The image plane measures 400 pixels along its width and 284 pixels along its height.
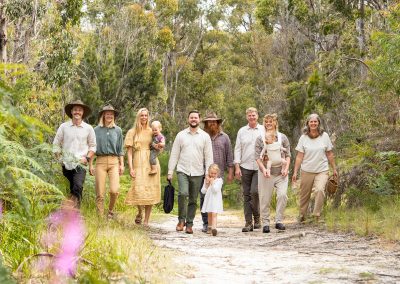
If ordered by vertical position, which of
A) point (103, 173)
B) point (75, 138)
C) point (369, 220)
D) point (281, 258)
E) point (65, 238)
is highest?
point (75, 138)

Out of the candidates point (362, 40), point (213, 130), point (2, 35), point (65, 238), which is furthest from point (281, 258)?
point (362, 40)

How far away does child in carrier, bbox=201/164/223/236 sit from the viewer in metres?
9.84

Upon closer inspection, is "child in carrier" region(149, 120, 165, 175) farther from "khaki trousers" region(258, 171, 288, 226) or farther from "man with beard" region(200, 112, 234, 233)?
"khaki trousers" region(258, 171, 288, 226)

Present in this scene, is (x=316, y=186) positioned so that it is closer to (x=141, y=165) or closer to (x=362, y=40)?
(x=141, y=165)

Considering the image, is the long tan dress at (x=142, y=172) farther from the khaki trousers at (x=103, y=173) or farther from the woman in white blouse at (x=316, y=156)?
the woman in white blouse at (x=316, y=156)

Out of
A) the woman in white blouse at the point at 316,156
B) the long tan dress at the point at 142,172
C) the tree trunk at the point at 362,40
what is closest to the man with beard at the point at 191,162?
the long tan dress at the point at 142,172

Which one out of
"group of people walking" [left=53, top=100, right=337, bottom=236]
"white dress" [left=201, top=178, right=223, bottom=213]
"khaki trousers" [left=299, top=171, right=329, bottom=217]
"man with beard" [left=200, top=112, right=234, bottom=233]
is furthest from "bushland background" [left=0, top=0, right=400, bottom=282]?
"man with beard" [left=200, top=112, right=234, bottom=233]

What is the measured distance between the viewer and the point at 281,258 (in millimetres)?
6617

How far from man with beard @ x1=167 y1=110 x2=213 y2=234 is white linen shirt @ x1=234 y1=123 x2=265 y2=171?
2.30 ft

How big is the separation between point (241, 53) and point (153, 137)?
3156 centimetres

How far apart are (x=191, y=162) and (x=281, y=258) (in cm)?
376

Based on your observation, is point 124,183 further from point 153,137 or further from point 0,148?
point 0,148

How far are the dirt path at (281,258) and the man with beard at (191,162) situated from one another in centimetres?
49

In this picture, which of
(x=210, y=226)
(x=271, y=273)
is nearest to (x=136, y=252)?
(x=271, y=273)
